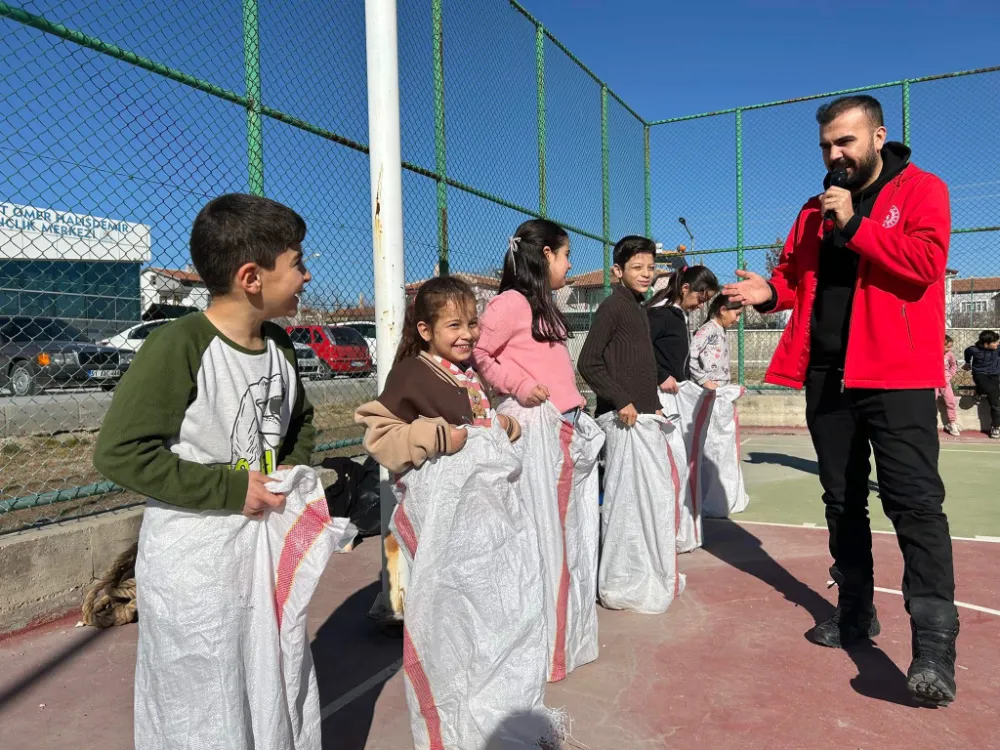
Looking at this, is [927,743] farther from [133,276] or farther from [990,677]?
[133,276]

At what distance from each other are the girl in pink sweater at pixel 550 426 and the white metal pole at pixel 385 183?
0.45 meters

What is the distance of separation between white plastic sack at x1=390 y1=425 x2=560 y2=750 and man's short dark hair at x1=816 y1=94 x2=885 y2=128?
1.76m

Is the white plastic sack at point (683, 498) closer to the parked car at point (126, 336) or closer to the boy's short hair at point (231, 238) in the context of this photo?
the parked car at point (126, 336)

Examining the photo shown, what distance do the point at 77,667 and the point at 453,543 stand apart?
1.75 metres

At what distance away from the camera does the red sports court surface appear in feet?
7.42

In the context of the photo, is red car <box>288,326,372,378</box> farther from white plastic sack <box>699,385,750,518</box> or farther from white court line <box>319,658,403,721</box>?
white plastic sack <box>699,385,750,518</box>

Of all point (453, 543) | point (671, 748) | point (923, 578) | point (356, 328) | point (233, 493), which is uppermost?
point (356, 328)

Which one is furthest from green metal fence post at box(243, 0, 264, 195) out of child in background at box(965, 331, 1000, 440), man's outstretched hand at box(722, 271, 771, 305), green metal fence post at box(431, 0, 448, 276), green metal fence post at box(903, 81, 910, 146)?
child in background at box(965, 331, 1000, 440)

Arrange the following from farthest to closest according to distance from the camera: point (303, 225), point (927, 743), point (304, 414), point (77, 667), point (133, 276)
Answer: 1. point (133, 276)
2. point (77, 667)
3. point (927, 743)
4. point (304, 414)
5. point (303, 225)

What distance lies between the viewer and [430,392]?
7.29 feet

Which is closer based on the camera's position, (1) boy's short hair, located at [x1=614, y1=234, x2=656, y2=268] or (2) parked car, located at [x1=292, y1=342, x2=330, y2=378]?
(1) boy's short hair, located at [x1=614, y1=234, x2=656, y2=268]

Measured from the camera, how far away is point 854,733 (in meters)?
2.25

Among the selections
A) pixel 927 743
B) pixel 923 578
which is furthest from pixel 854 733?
pixel 923 578

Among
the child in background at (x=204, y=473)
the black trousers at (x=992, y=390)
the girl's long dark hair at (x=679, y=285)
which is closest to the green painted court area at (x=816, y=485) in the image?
the black trousers at (x=992, y=390)
